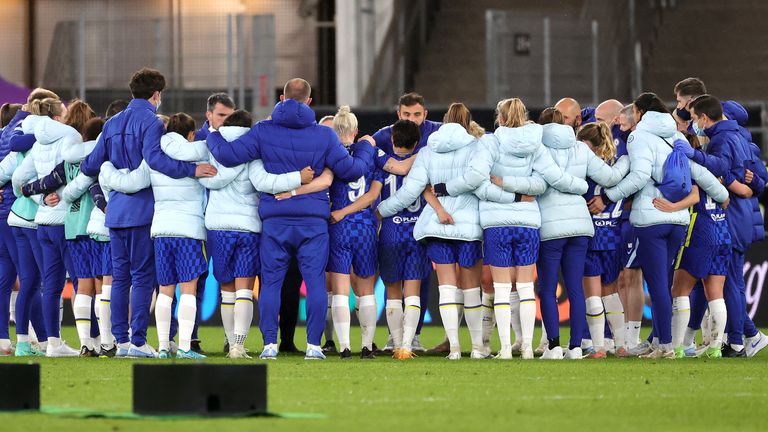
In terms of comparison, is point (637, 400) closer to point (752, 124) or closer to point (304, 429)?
point (304, 429)

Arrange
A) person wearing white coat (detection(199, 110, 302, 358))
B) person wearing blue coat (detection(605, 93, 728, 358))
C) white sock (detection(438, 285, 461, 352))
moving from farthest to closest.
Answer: person wearing blue coat (detection(605, 93, 728, 358))
white sock (detection(438, 285, 461, 352))
person wearing white coat (detection(199, 110, 302, 358))

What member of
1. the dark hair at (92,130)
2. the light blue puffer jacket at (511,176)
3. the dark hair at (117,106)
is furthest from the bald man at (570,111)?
the dark hair at (92,130)

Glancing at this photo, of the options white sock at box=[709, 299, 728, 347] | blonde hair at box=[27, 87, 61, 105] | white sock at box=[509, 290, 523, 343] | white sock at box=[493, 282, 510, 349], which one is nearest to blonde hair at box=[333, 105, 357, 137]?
white sock at box=[493, 282, 510, 349]

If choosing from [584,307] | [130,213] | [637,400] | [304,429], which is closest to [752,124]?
[584,307]

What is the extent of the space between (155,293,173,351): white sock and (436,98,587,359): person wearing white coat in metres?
2.24

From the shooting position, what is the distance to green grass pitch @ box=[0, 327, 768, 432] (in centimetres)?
737

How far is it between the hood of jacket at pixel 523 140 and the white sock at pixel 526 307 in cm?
99

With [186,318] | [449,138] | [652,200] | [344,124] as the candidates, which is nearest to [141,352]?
[186,318]

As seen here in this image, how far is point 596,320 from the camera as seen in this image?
1204 centimetres

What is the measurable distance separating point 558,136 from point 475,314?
1.48 metres

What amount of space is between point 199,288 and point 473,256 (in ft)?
7.20

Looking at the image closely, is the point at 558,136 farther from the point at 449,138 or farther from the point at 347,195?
the point at 347,195

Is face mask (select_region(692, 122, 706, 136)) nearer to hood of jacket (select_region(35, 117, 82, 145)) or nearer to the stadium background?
the stadium background

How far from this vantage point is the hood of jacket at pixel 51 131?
1208cm
